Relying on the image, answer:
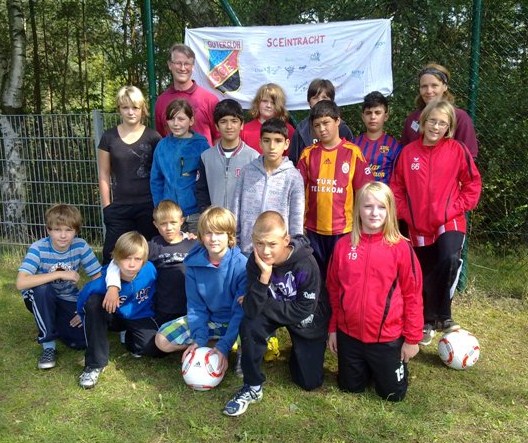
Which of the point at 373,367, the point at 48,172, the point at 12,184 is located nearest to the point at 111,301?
the point at 373,367

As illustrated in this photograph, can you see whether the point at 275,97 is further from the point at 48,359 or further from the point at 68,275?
the point at 48,359

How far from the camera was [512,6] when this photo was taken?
511 cm

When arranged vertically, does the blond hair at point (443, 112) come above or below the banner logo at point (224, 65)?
below

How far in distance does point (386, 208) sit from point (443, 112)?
931 millimetres

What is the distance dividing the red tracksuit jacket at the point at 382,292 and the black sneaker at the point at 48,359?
2187 mm

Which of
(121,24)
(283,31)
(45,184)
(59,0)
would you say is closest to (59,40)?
(59,0)

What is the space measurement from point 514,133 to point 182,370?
162 inches

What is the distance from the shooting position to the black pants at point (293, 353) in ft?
10.6

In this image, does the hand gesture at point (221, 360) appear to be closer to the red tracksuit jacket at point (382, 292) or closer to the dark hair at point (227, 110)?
the red tracksuit jacket at point (382, 292)

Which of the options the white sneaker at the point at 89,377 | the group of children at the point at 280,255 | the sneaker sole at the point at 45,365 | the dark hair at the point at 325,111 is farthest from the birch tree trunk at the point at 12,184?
the dark hair at the point at 325,111

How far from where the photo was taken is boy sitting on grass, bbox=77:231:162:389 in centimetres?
357

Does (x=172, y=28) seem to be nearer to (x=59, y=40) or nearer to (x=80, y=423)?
(x=80, y=423)

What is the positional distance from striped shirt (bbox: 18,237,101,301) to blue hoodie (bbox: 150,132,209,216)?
75cm

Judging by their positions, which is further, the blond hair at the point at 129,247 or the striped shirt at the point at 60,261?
the striped shirt at the point at 60,261
